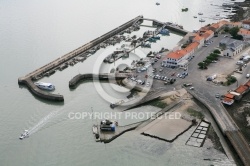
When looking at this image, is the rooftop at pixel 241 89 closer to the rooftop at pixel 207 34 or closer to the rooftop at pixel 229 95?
the rooftop at pixel 229 95

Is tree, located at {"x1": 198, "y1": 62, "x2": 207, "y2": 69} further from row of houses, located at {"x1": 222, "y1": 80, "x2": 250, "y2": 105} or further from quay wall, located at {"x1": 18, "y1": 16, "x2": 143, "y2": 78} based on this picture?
quay wall, located at {"x1": 18, "y1": 16, "x2": 143, "y2": 78}

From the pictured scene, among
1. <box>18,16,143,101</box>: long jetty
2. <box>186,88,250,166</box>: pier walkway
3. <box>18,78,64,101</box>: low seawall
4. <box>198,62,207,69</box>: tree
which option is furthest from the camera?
<box>198,62,207,69</box>: tree

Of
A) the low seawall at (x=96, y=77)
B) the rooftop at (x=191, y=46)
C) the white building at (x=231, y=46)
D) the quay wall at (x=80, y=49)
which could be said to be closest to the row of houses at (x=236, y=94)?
the white building at (x=231, y=46)

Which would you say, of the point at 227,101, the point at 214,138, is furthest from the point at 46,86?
the point at 227,101

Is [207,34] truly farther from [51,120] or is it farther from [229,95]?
[51,120]

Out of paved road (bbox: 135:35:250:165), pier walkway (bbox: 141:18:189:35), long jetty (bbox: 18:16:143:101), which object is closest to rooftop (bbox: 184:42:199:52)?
paved road (bbox: 135:35:250:165)

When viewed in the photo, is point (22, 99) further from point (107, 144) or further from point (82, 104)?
point (107, 144)
